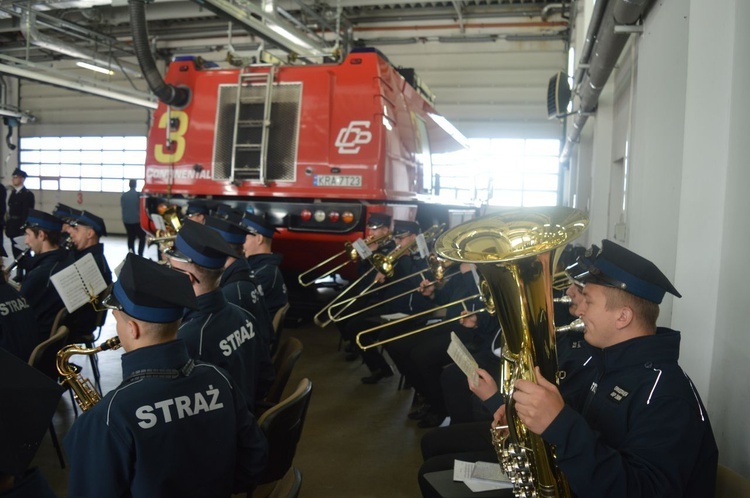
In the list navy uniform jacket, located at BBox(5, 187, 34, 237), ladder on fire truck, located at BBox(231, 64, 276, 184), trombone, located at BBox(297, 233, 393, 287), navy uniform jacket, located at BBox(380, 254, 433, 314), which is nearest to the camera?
navy uniform jacket, located at BBox(380, 254, 433, 314)

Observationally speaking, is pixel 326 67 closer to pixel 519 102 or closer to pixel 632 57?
pixel 632 57

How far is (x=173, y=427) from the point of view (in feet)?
6.18

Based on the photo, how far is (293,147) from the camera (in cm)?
686

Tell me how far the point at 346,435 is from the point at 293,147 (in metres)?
3.58

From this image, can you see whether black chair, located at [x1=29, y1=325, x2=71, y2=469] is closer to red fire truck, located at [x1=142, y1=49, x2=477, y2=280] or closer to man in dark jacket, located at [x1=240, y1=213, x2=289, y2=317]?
man in dark jacket, located at [x1=240, y1=213, x2=289, y2=317]

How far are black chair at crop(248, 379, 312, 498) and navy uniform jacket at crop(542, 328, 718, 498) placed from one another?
1.05m

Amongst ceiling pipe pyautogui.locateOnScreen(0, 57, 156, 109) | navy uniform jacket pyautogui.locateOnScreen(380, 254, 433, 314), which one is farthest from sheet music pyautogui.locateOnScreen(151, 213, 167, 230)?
ceiling pipe pyautogui.locateOnScreen(0, 57, 156, 109)

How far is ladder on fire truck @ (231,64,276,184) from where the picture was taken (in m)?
6.92

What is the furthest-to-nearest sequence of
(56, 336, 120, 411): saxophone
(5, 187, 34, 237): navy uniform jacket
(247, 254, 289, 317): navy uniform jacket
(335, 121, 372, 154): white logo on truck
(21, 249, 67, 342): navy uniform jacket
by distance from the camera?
1. (5, 187, 34, 237): navy uniform jacket
2. (335, 121, 372, 154): white logo on truck
3. (247, 254, 289, 317): navy uniform jacket
4. (21, 249, 67, 342): navy uniform jacket
5. (56, 336, 120, 411): saxophone

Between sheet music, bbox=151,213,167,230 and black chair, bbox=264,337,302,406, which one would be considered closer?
black chair, bbox=264,337,302,406

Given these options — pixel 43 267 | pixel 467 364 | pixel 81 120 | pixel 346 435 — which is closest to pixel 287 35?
pixel 43 267

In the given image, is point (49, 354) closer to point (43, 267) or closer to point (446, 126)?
point (43, 267)

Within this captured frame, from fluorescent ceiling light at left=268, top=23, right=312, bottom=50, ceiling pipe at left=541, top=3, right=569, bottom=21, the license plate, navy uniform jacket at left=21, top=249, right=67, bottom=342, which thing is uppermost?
ceiling pipe at left=541, top=3, right=569, bottom=21

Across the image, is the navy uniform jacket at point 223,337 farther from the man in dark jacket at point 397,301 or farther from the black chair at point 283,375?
the man in dark jacket at point 397,301
